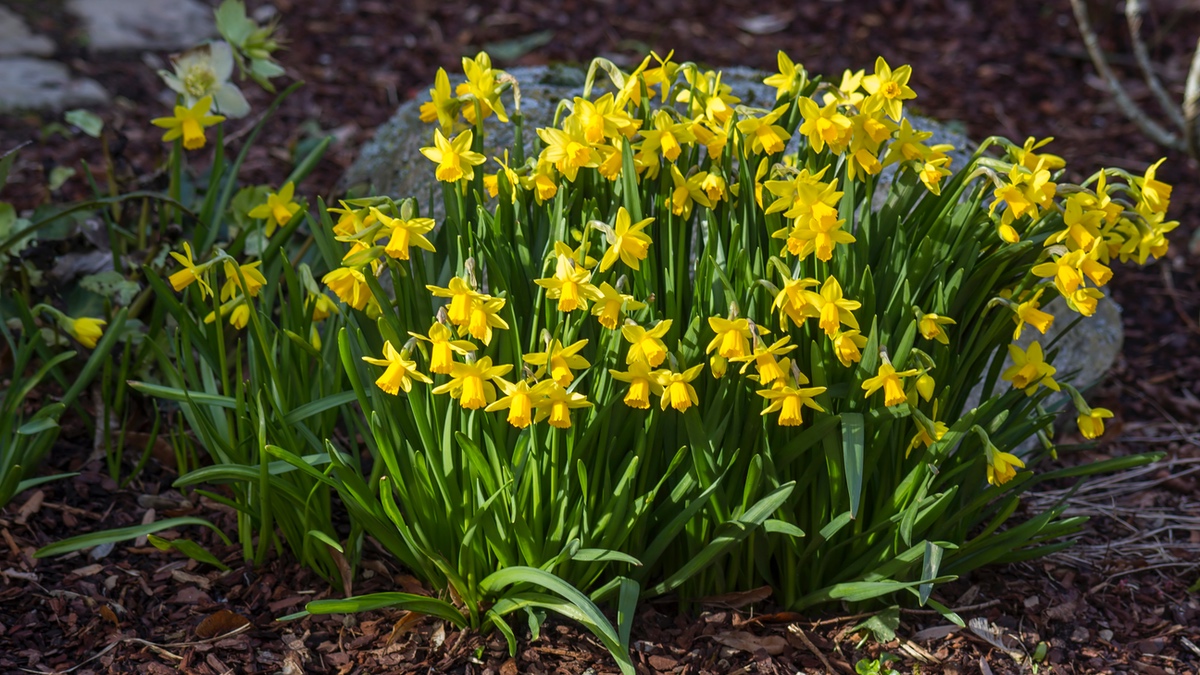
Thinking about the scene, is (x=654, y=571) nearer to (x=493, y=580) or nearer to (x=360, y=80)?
(x=493, y=580)

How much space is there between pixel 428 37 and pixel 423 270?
11.4 ft

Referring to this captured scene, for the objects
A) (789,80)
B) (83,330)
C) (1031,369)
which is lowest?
(83,330)

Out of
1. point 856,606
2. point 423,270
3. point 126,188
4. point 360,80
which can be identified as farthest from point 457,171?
point 360,80

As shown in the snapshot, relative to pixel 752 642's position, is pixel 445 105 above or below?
above

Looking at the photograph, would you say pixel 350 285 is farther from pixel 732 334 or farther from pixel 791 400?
pixel 791 400

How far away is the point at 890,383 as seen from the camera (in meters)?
1.71

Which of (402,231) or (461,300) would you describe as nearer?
(461,300)

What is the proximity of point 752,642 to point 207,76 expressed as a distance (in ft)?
5.62

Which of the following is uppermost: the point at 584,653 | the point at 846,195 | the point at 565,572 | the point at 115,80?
the point at 846,195

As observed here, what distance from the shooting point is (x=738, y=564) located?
2.01 m

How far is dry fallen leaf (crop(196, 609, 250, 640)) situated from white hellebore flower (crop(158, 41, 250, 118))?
3.80ft

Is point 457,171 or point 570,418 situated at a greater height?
point 457,171

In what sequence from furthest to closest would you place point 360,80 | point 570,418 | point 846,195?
1. point 360,80
2. point 846,195
3. point 570,418

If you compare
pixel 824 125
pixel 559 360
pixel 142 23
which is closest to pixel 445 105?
pixel 559 360
